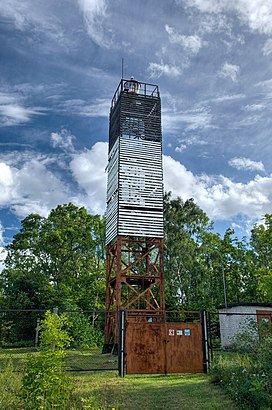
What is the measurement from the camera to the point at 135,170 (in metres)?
24.6

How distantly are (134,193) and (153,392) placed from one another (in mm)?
15204

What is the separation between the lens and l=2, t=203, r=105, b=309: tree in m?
30.6

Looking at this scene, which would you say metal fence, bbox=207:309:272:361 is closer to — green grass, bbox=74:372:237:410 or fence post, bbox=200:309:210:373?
fence post, bbox=200:309:210:373

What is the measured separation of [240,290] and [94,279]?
14.6 metres

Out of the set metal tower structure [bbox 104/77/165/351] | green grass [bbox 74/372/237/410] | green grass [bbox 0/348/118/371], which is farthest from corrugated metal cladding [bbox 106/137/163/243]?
green grass [bbox 74/372/237/410]

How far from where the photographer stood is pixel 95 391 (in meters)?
9.41

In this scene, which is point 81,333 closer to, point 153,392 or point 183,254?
point 183,254

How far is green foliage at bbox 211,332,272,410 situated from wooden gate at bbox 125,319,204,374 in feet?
6.08

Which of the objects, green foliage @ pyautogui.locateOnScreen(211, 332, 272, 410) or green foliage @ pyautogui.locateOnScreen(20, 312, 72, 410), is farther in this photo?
green foliage @ pyautogui.locateOnScreen(211, 332, 272, 410)

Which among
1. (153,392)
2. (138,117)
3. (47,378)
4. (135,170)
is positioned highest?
(138,117)

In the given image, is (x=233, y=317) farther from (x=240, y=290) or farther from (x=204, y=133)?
(x=240, y=290)

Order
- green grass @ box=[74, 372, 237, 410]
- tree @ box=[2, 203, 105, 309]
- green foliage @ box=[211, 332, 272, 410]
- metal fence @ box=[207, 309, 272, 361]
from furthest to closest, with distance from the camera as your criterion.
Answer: tree @ box=[2, 203, 105, 309] < metal fence @ box=[207, 309, 272, 361] < green grass @ box=[74, 372, 237, 410] < green foliage @ box=[211, 332, 272, 410]

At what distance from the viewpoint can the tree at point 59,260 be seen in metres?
30.6

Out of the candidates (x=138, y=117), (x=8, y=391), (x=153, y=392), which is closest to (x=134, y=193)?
(x=138, y=117)
